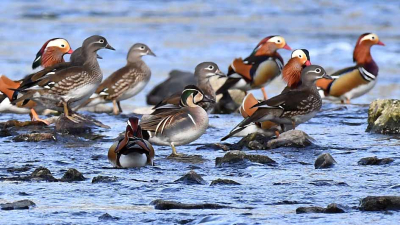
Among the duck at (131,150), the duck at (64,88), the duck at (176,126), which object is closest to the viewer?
the duck at (131,150)

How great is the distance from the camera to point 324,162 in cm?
716

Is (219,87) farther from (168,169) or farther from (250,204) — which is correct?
(250,204)

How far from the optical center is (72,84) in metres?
9.97

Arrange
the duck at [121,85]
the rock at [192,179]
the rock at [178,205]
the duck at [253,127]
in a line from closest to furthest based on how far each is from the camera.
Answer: the rock at [178,205] < the rock at [192,179] < the duck at [253,127] < the duck at [121,85]

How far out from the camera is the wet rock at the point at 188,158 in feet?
25.0

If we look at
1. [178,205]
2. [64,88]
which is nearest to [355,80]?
[64,88]

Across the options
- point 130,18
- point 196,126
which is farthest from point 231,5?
point 196,126

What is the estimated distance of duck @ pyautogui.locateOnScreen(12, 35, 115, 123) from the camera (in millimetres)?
9906

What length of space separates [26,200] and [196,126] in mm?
2655

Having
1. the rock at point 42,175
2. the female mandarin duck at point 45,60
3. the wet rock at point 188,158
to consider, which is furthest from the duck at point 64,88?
the rock at point 42,175

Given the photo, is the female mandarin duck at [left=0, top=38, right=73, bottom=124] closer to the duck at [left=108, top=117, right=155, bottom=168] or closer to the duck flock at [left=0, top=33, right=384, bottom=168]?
the duck flock at [left=0, top=33, right=384, bottom=168]

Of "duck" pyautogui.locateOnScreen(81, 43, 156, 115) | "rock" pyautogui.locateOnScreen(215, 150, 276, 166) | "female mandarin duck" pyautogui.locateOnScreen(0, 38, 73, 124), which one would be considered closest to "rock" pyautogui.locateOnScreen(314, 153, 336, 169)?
"rock" pyautogui.locateOnScreen(215, 150, 276, 166)

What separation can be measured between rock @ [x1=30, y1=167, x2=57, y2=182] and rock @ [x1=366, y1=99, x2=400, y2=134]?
3948 mm

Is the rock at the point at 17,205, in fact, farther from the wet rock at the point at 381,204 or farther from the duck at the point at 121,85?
the duck at the point at 121,85
